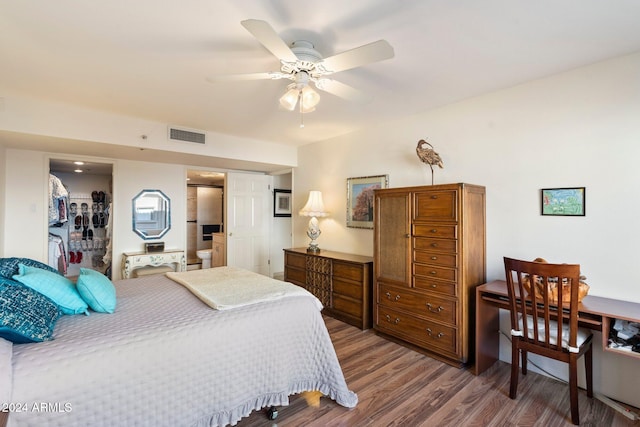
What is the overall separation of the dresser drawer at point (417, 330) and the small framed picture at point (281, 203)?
3294 mm

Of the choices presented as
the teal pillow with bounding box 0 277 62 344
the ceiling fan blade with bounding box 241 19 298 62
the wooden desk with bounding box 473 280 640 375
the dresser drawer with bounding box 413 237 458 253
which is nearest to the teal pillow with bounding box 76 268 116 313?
the teal pillow with bounding box 0 277 62 344

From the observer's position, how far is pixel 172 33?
1896mm

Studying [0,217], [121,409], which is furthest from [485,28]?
[0,217]

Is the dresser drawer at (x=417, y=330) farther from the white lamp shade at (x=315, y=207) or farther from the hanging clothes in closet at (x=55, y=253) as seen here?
the hanging clothes in closet at (x=55, y=253)

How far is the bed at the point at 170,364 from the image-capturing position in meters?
1.26

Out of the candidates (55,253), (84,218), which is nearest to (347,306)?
(55,253)

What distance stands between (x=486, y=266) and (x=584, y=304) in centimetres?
85

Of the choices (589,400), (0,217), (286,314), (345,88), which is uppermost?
(345,88)

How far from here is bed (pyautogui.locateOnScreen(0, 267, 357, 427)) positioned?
1262 mm

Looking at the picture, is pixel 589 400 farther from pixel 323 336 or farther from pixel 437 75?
pixel 437 75

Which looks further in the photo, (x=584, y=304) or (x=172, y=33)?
(x=584, y=304)

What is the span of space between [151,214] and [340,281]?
313cm

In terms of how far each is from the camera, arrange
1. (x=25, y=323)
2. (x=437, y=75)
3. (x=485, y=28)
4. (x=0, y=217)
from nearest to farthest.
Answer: (x=25, y=323)
(x=485, y=28)
(x=437, y=75)
(x=0, y=217)

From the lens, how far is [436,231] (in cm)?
273
